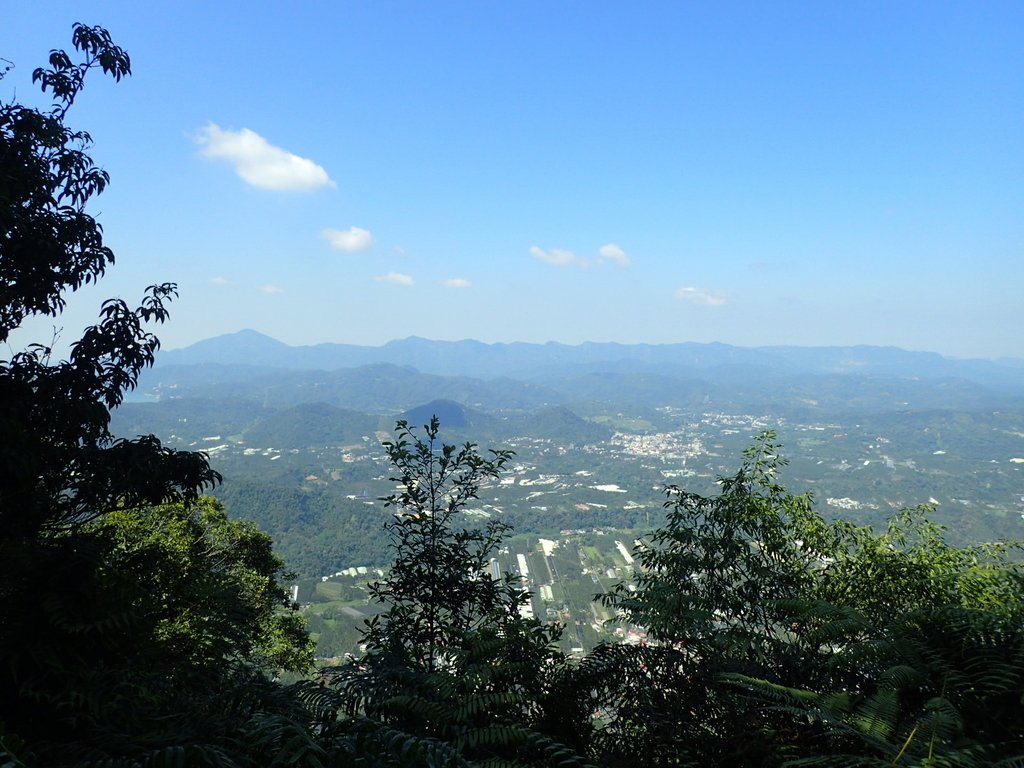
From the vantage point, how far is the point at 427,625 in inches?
221

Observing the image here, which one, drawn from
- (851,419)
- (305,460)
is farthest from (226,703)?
(851,419)

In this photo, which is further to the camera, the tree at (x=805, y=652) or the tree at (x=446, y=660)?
the tree at (x=805, y=652)

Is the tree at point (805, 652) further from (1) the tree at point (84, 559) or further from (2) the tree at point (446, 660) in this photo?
(1) the tree at point (84, 559)

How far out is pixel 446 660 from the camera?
15.7 feet

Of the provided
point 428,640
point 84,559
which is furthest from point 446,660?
point 84,559

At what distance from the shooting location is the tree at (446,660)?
3191 mm

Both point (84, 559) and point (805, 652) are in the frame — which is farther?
point (805, 652)

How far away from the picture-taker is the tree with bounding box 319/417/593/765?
3.19 m

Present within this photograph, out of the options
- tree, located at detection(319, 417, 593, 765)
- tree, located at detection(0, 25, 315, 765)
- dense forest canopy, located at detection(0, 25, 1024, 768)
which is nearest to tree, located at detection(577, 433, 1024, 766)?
dense forest canopy, located at detection(0, 25, 1024, 768)

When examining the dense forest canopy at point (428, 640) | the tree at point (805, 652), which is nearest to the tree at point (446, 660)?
the dense forest canopy at point (428, 640)

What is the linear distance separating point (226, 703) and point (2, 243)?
4425 millimetres

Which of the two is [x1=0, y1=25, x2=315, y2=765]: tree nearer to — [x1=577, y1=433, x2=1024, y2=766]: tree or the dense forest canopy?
the dense forest canopy

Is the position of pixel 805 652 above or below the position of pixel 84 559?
below

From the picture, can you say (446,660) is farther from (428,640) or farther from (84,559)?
(84,559)
